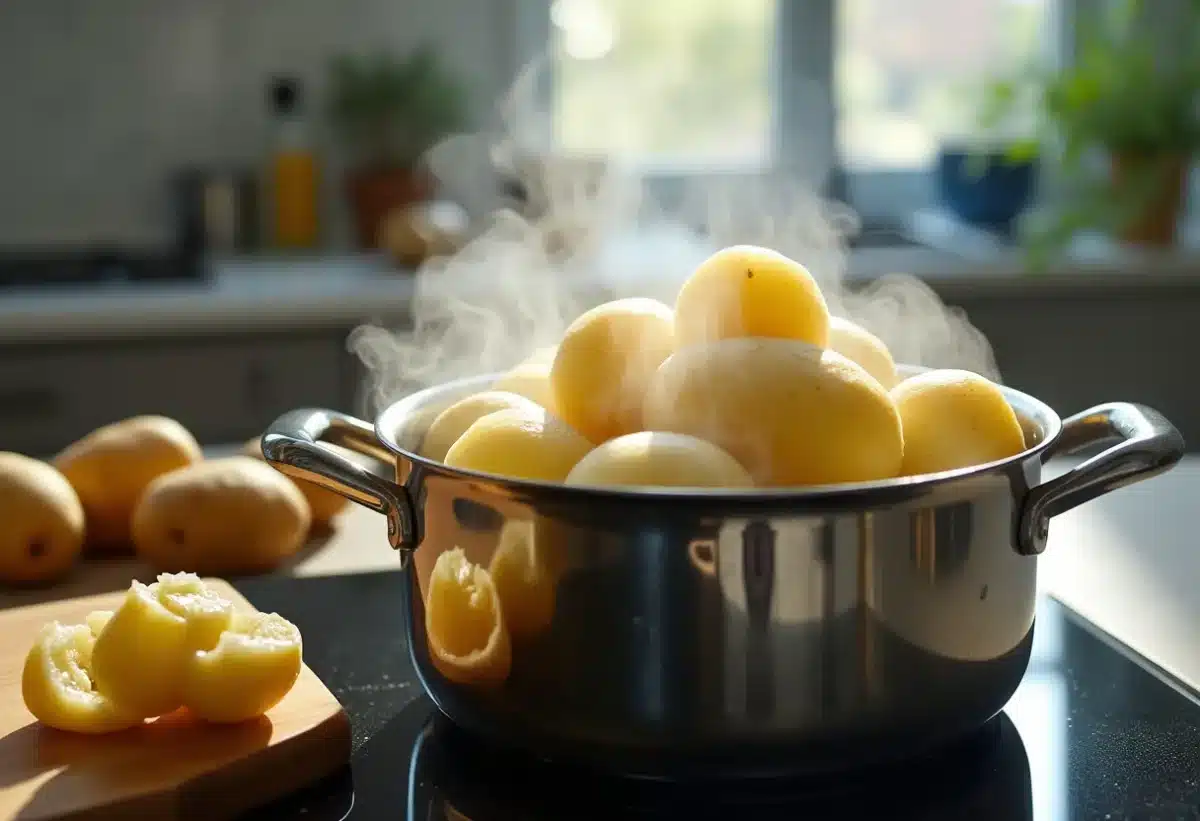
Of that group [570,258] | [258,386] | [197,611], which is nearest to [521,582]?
[197,611]

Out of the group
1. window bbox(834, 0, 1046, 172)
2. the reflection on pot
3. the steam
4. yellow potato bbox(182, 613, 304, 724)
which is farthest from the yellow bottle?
the reflection on pot

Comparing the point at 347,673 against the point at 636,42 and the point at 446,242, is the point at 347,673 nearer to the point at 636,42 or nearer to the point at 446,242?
the point at 446,242

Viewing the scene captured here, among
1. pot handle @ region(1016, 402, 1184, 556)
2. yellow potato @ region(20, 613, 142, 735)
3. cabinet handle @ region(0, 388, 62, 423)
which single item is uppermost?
pot handle @ region(1016, 402, 1184, 556)

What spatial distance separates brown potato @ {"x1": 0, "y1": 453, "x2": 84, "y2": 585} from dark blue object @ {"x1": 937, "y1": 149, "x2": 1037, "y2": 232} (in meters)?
2.12

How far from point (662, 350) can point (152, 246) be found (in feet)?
7.21

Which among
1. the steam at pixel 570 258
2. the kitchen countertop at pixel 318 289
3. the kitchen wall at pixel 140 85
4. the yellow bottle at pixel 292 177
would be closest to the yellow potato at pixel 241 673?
the steam at pixel 570 258

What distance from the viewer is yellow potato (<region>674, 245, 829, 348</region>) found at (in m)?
0.68

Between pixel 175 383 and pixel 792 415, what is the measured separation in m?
1.66

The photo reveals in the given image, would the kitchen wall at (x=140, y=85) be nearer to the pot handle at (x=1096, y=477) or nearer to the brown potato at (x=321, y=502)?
the brown potato at (x=321, y=502)

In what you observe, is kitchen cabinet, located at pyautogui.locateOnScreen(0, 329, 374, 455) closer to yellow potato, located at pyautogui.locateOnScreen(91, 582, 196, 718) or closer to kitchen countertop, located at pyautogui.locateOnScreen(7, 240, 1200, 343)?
kitchen countertop, located at pyautogui.locateOnScreen(7, 240, 1200, 343)

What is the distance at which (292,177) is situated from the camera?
2.68 metres

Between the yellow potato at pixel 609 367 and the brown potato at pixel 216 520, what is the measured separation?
0.34 meters

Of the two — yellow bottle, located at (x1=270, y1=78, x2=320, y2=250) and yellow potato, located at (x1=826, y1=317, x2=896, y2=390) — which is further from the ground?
yellow bottle, located at (x1=270, y1=78, x2=320, y2=250)

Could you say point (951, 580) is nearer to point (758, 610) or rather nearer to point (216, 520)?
point (758, 610)
